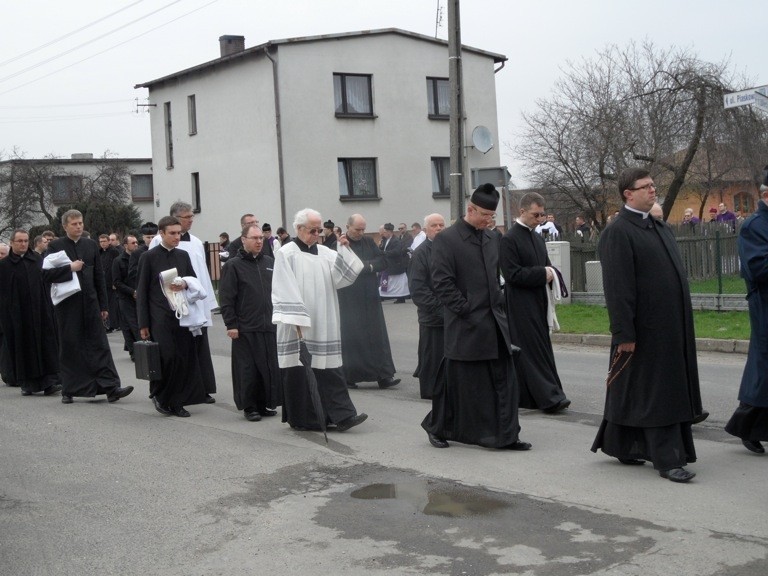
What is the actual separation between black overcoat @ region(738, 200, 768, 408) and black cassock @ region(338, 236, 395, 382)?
531 centimetres

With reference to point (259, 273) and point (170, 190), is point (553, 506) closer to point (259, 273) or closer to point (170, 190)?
point (259, 273)

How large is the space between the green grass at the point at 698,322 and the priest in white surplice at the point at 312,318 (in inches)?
284

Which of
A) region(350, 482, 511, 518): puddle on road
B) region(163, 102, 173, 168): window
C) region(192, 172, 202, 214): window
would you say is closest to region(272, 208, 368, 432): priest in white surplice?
region(350, 482, 511, 518): puddle on road

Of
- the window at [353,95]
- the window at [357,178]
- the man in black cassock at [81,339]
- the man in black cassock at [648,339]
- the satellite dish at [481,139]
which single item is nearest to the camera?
the man in black cassock at [648,339]

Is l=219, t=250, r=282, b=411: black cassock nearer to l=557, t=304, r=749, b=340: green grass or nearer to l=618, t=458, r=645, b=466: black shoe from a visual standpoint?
l=618, t=458, r=645, b=466: black shoe

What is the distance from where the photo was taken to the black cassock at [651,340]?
7016mm

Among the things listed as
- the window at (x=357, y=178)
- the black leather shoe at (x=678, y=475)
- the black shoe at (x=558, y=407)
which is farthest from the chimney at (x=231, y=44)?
the black leather shoe at (x=678, y=475)

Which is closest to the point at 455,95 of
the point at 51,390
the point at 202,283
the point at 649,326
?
the point at 202,283

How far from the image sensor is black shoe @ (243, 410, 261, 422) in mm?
10219

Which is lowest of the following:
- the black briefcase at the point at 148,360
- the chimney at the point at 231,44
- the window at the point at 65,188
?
the black briefcase at the point at 148,360

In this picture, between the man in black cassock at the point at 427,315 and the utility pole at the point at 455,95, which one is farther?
the utility pole at the point at 455,95

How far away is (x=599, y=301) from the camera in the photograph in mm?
20359

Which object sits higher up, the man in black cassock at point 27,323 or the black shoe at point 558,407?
the man in black cassock at point 27,323

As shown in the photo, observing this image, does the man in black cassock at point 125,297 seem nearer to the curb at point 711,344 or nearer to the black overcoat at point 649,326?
the curb at point 711,344
